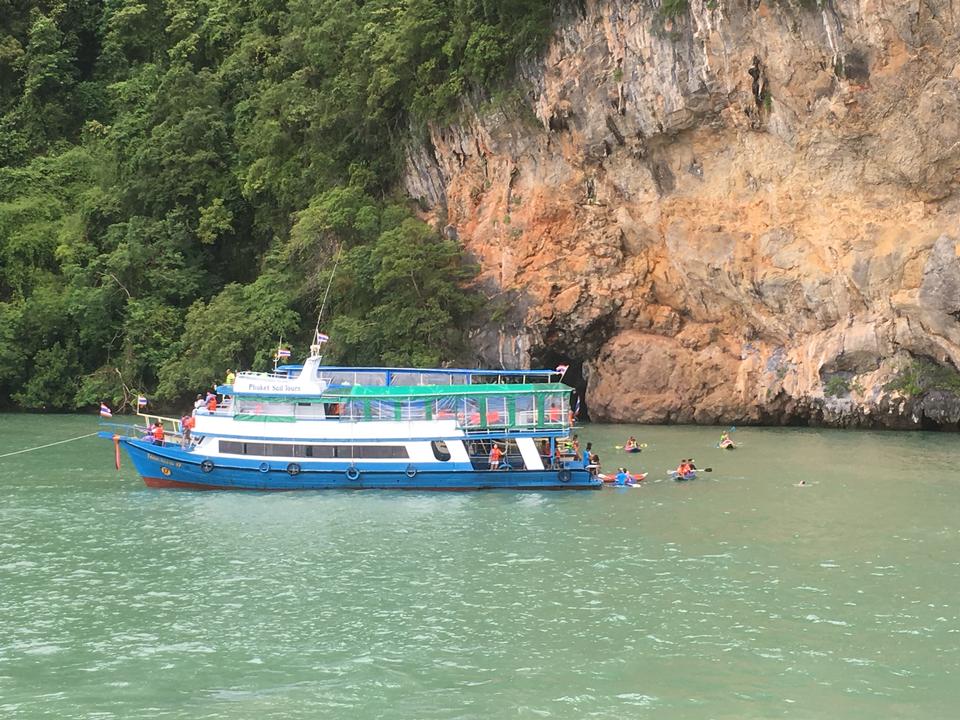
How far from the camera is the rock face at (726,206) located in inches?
1458

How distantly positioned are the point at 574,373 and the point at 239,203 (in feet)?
63.8

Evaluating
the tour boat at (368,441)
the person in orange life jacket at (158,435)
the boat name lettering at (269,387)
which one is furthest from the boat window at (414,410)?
the person in orange life jacket at (158,435)

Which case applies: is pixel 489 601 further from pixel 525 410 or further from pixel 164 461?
pixel 164 461

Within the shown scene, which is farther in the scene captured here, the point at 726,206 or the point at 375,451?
the point at 726,206

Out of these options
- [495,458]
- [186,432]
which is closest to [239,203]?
[186,432]

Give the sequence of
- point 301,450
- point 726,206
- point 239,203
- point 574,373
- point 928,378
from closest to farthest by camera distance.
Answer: point 301,450 < point 928,378 < point 726,206 < point 574,373 < point 239,203

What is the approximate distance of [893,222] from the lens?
3838 centimetres

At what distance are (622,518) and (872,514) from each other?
5.54 metres

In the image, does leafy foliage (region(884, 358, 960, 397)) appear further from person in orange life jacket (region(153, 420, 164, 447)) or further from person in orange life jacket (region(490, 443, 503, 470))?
person in orange life jacket (region(153, 420, 164, 447))

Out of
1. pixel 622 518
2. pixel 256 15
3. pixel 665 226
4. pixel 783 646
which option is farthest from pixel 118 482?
pixel 256 15

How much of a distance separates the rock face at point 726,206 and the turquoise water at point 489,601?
10123 mm

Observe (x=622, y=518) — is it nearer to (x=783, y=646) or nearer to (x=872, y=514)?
(x=872, y=514)

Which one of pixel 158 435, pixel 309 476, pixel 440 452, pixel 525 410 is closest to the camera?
pixel 309 476

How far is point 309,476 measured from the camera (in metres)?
30.1
